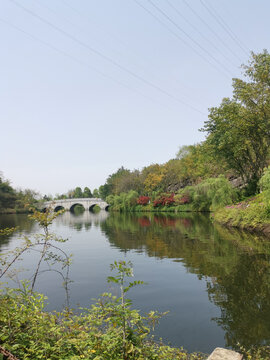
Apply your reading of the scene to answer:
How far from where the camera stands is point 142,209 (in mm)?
63562

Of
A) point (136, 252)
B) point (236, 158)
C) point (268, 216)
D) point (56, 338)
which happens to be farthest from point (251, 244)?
point (236, 158)

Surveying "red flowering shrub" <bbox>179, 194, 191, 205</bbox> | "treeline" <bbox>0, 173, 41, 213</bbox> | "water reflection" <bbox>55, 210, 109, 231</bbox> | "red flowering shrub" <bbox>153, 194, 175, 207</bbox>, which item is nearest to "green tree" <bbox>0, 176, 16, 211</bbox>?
"treeline" <bbox>0, 173, 41, 213</bbox>

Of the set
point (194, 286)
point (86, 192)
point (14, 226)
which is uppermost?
point (86, 192)

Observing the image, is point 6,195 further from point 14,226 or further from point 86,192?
point 86,192

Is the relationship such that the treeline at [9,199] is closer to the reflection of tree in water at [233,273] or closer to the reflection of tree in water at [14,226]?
the reflection of tree in water at [14,226]

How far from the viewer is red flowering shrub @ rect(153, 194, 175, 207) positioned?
185 feet

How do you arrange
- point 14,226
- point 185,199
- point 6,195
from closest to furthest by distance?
1. point 14,226
2. point 185,199
3. point 6,195

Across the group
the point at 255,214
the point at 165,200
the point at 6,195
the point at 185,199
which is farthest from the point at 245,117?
the point at 6,195

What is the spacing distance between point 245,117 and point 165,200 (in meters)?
33.7

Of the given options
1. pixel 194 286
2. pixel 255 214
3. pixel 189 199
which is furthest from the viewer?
pixel 189 199

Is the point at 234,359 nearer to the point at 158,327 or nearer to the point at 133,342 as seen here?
the point at 133,342

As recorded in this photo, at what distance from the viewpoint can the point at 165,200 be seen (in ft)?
188

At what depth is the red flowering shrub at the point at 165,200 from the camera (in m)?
56.5

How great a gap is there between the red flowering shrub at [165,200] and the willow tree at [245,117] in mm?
27877
